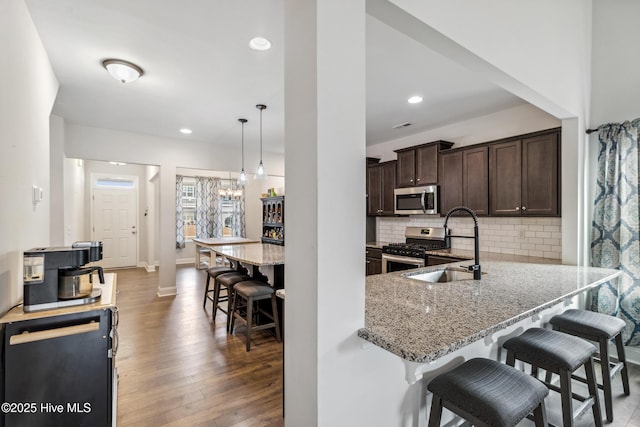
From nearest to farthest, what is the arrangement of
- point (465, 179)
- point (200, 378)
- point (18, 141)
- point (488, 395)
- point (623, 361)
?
point (488, 395) → point (18, 141) → point (623, 361) → point (200, 378) → point (465, 179)

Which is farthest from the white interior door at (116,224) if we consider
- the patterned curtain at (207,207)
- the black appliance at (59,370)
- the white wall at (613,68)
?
the white wall at (613,68)

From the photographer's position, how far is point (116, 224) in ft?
24.3

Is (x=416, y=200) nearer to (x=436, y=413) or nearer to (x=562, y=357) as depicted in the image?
(x=562, y=357)

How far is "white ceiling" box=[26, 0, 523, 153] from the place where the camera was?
1966 mm

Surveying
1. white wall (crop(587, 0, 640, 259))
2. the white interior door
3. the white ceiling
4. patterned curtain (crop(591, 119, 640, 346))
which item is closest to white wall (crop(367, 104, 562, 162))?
the white ceiling

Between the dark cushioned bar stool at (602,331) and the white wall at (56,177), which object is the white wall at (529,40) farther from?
the white wall at (56,177)

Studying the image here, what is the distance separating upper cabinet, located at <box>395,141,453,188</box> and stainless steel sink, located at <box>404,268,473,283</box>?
1947mm

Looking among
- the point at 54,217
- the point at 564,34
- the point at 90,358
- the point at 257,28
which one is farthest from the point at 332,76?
the point at 54,217

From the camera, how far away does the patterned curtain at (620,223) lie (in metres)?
2.60

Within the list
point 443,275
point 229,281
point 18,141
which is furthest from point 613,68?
point 18,141

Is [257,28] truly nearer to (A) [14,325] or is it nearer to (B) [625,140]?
(A) [14,325]

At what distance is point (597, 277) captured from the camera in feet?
6.97

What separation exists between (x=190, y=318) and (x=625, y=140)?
5017mm

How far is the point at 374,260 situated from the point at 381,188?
122 centimetres
